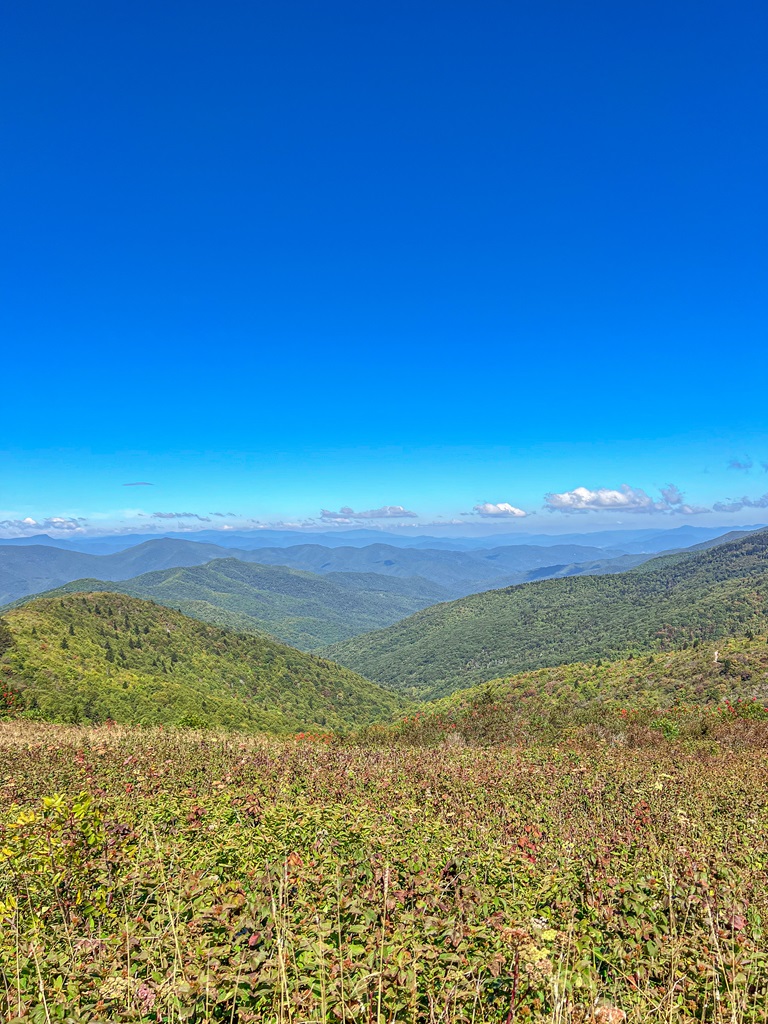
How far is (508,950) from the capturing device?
2754mm

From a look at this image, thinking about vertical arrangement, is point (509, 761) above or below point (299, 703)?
above

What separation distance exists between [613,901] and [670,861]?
3.34 feet

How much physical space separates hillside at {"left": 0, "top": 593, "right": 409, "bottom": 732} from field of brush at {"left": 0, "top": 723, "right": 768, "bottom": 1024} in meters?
15.3

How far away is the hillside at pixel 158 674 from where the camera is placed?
1102 inches

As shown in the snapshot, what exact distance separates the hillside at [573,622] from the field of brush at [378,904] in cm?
8547

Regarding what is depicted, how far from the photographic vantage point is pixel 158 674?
4909cm

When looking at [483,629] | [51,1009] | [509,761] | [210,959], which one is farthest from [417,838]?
[483,629]

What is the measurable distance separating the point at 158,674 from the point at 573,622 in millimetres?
128187

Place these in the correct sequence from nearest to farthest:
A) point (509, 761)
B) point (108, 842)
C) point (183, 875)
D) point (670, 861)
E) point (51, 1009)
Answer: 1. point (51, 1009)
2. point (183, 875)
3. point (108, 842)
4. point (670, 861)
5. point (509, 761)

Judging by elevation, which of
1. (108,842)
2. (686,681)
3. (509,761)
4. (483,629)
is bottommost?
(483,629)

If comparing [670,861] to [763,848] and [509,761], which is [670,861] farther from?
[509,761]

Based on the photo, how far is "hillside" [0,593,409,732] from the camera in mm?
28000

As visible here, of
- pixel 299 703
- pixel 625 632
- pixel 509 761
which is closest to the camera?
pixel 509 761

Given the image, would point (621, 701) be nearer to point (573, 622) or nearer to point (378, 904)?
point (378, 904)
